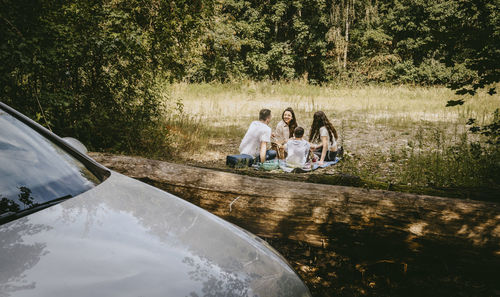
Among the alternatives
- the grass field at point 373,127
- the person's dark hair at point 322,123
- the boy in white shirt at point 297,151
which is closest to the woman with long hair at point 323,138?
the person's dark hair at point 322,123

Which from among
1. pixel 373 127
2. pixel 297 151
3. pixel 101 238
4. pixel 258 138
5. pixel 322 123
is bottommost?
pixel 297 151

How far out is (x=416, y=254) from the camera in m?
3.16

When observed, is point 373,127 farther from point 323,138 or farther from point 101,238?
point 101,238

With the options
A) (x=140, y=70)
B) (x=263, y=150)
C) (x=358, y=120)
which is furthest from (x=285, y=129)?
(x=358, y=120)

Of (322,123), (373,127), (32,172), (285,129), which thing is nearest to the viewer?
A: (32,172)

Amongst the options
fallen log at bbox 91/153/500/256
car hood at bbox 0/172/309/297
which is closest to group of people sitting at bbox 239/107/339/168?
fallen log at bbox 91/153/500/256

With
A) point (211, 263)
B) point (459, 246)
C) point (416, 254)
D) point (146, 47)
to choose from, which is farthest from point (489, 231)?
point (146, 47)

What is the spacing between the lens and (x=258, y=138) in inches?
312

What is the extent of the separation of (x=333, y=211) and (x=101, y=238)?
2.14 meters

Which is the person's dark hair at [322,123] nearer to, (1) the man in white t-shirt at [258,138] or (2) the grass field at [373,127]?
(2) the grass field at [373,127]

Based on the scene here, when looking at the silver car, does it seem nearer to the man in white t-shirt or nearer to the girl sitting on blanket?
the man in white t-shirt

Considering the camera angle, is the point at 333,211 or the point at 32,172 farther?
the point at 333,211

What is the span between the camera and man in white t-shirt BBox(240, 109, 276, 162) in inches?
306

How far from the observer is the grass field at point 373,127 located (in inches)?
264
